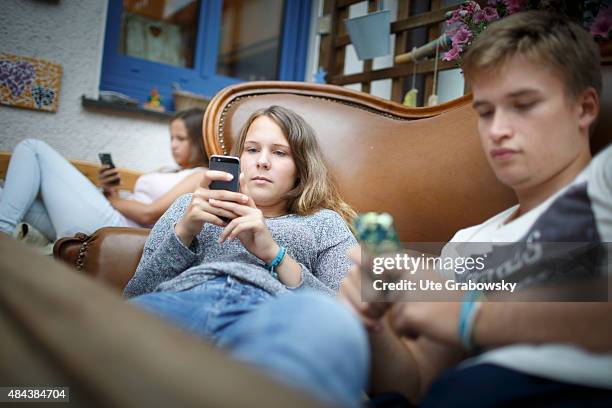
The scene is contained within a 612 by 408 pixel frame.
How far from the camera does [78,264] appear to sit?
3.43ft

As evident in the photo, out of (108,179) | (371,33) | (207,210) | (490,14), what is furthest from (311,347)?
(371,33)

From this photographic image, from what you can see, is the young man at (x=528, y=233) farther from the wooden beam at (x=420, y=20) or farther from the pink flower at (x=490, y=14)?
the wooden beam at (x=420, y=20)

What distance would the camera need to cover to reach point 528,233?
0.56 metres

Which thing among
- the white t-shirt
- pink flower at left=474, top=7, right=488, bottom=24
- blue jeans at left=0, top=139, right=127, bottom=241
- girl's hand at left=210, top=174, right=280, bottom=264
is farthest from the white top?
the white t-shirt

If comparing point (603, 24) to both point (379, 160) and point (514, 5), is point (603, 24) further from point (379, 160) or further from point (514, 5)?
point (379, 160)

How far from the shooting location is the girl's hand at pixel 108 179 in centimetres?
191

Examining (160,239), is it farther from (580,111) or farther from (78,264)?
(580,111)

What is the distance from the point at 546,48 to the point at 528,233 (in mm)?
217

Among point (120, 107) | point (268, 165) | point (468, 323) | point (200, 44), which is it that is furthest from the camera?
point (200, 44)

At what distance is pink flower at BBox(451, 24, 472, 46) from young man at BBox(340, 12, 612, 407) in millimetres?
543

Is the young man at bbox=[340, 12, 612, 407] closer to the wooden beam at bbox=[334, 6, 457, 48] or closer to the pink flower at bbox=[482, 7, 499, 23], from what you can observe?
the pink flower at bbox=[482, 7, 499, 23]

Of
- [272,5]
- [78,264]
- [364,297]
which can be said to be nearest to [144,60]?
[272,5]

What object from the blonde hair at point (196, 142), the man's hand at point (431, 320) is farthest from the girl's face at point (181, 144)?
the man's hand at point (431, 320)

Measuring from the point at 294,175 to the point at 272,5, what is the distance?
2561 millimetres
